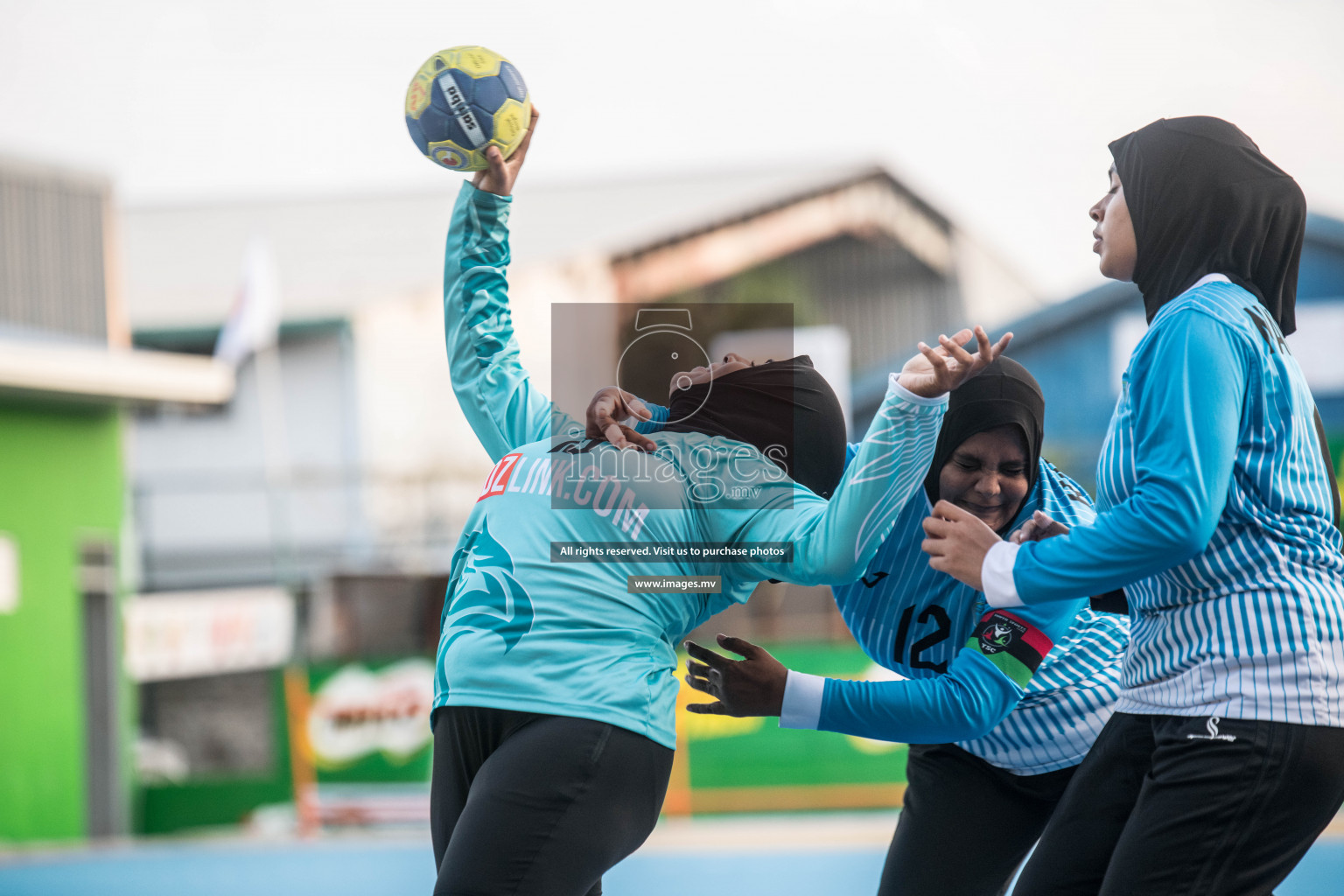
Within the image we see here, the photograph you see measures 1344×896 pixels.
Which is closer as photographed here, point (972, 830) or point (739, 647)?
point (739, 647)

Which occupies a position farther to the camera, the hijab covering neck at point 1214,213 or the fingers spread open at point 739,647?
the fingers spread open at point 739,647

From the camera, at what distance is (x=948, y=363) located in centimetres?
157

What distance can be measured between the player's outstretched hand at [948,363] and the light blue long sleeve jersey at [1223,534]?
0.22m

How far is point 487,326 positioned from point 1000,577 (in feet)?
3.15

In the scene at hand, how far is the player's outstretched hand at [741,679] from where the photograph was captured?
1.96 m

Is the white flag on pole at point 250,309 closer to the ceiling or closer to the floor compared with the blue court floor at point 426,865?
closer to the ceiling

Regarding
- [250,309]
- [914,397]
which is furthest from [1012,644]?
[250,309]

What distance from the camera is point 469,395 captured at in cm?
204

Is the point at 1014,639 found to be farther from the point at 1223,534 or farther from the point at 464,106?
the point at 464,106

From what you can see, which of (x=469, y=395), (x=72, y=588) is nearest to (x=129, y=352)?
(x=72, y=588)

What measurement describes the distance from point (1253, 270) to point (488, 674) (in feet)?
3.98

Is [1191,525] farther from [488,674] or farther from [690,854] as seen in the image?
[690,854]

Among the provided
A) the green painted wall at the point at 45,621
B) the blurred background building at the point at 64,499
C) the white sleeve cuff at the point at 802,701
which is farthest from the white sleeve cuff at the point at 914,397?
the green painted wall at the point at 45,621

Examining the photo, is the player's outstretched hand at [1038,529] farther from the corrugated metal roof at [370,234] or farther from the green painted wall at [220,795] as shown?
the corrugated metal roof at [370,234]
